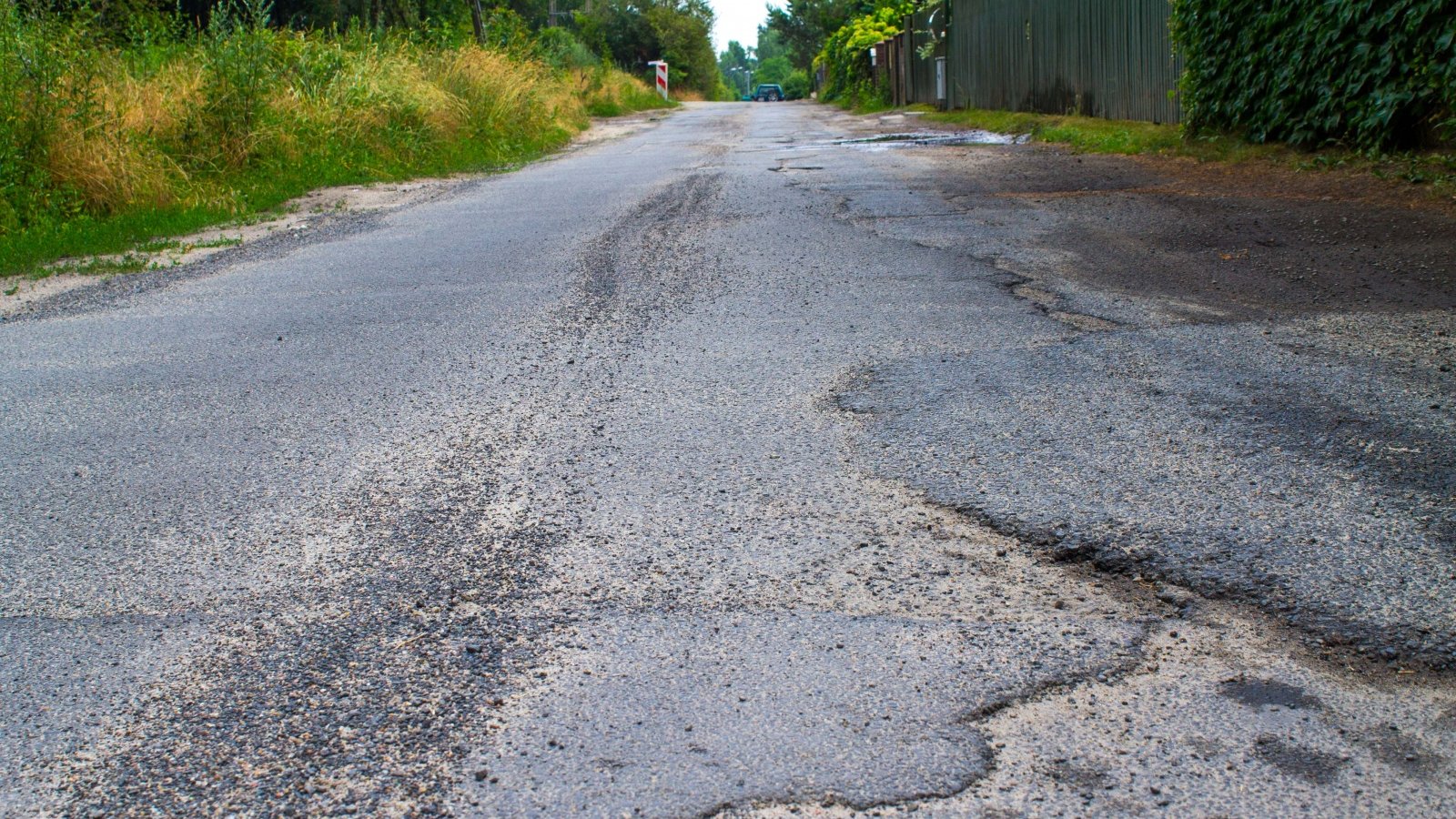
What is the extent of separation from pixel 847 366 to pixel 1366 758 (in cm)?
263

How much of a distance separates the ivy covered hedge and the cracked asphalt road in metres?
3.16

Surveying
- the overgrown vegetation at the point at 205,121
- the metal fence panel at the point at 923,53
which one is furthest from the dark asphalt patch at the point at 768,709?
the metal fence panel at the point at 923,53

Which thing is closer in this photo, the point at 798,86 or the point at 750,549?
the point at 750,549

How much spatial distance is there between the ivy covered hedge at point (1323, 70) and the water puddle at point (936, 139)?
3481 millimetres

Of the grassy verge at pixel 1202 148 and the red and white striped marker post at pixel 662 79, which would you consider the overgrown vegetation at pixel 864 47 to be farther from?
the grassy verge at pixel 1202 148

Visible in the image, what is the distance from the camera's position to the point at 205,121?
11570 millimetres

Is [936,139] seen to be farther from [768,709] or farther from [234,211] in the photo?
[768,709]

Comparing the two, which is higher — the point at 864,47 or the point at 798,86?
the point at 798,86

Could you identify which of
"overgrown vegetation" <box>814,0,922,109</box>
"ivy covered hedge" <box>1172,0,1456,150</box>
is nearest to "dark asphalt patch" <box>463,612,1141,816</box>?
"ivy covered hedge" <box>1172,0,1456,150</box>

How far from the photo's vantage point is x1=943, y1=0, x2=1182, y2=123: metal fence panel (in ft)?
44.9

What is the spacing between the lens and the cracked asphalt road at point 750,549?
207 cm

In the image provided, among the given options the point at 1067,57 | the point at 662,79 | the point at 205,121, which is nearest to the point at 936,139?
the point at 1067,57

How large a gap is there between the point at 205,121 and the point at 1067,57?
11.5m

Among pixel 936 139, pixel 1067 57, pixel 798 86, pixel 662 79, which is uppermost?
pixel 798 86
